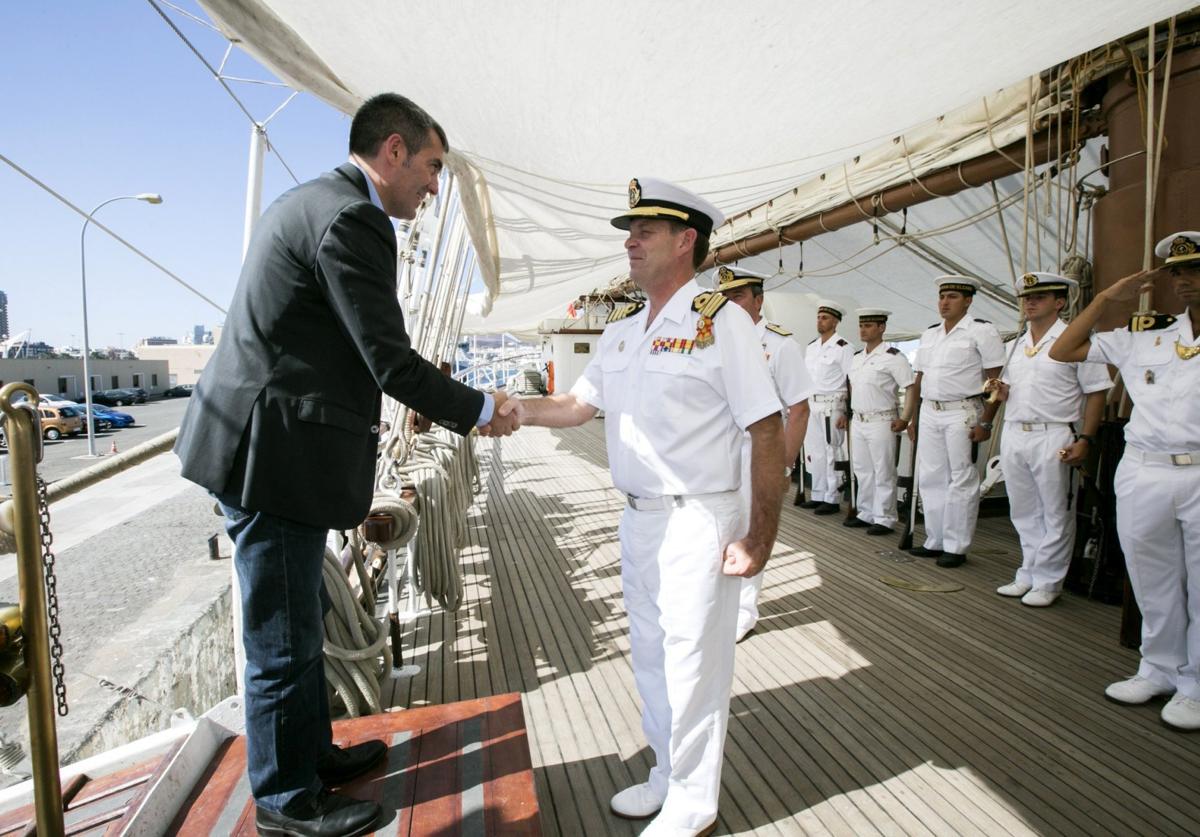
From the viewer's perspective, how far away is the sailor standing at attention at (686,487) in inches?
66.5

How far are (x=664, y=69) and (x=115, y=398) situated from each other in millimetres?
55257

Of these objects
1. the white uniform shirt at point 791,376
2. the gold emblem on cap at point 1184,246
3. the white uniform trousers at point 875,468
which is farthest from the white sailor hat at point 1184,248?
the white uniform trousers at point 875,468

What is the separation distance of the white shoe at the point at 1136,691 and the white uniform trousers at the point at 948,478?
1.68m

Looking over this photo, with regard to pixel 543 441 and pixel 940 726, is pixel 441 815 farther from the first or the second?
pixel 543 441

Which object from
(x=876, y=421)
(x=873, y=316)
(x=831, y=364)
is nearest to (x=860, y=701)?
(x=876, y=421)

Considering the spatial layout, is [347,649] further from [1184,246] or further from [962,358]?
[962,358]

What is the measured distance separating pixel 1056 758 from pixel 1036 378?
1986 millimetres

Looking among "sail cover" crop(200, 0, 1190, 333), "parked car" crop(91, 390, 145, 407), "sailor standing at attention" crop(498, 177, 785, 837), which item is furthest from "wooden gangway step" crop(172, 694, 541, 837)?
"parked car" crop(91, 390, 145, 407)

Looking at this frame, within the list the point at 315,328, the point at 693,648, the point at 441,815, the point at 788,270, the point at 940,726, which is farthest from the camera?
the point at 788,270

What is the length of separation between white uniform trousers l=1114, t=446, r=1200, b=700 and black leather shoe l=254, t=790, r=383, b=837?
8.65ft

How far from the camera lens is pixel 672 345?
177 cm

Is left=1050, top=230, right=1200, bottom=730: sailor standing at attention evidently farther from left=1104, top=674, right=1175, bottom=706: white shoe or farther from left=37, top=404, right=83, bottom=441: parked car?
left=37, top=404, right=83, bottom=441: parked car

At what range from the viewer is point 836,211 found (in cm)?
546

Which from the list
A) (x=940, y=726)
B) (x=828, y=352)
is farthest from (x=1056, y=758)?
(x=828, y=352)
